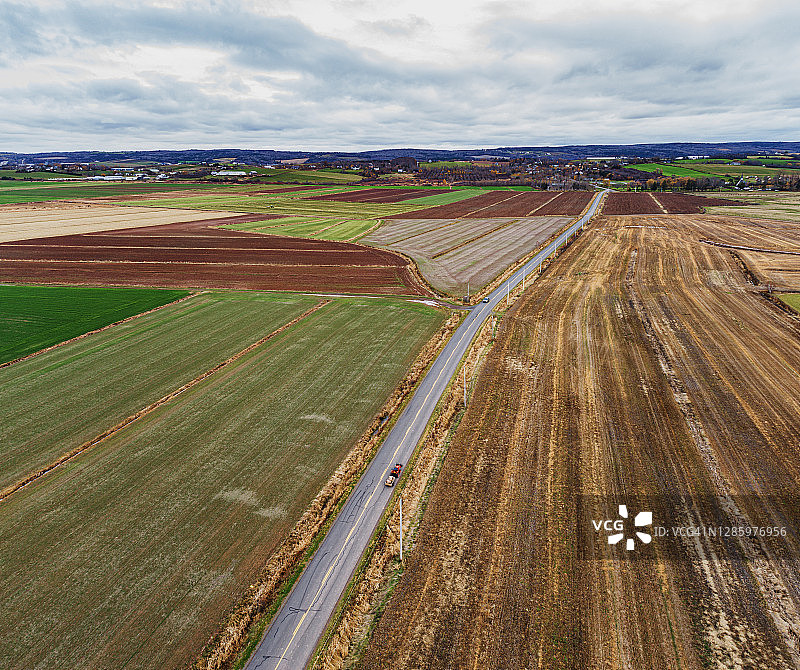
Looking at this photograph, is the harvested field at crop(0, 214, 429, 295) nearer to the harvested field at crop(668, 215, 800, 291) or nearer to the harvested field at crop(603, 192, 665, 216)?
the harvested field at crop(668, 215, 800, 291)

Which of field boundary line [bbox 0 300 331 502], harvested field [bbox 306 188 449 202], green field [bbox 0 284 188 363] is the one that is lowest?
field boundary line [bbox 0 300 331 502]

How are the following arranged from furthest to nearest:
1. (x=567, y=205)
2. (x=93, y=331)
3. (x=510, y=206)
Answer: (x=567, y=205) → (x=510, y=206) → (x=93, y=331)

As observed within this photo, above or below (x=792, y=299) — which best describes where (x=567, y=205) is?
above

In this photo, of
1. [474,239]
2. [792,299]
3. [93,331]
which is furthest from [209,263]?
[792,299]

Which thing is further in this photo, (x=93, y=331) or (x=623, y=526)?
(x=93, y=331)

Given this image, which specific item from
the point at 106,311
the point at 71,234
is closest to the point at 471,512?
the point at 106,311

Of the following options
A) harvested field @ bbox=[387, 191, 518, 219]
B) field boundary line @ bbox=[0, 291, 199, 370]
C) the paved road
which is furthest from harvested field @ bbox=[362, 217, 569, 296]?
field boundary line @ bbox=[0, 291, 199, 370]

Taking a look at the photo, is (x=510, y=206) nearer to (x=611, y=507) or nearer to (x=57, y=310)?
(x=57, y=310)

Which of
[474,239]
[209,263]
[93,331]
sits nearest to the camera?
[93,331]
